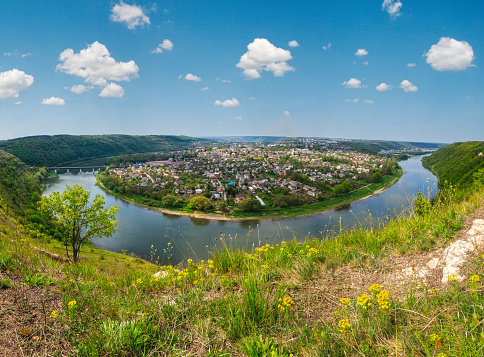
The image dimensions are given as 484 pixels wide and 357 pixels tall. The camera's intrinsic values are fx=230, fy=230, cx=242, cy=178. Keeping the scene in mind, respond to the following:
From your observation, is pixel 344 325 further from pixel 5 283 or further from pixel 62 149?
pixel 62 149

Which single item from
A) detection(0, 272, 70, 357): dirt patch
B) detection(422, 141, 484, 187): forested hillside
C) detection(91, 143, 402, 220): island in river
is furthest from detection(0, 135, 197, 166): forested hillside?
detection(422, 141, 484, 187): forested hillside

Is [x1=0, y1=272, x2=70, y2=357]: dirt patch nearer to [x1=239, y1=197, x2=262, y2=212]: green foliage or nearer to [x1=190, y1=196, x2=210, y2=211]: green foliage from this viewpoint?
[x1=239, y1=197, x2=262, y2=212]: green foliage

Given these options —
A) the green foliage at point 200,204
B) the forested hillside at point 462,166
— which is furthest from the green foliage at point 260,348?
the green foliage at point 200,204

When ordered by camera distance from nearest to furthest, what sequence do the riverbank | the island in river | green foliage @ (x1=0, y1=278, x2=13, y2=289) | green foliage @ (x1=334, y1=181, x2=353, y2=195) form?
green foliage @ (x1=0, y1=278, x2=13, y2=289), the riverbank, the island in river, green foliage @ (x1=334, y1=181, x2=353, y2=195)

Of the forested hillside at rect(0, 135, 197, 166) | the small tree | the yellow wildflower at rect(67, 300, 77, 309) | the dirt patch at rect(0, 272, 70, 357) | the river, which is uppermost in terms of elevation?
the forested hillside at rect(0, 135, 197, 166)

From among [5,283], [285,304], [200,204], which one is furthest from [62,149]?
[285,304]

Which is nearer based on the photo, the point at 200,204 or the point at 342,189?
the point at 200,204

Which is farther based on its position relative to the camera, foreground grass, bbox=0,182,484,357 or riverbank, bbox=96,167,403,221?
riverbank, bbox=96,167,403,221
